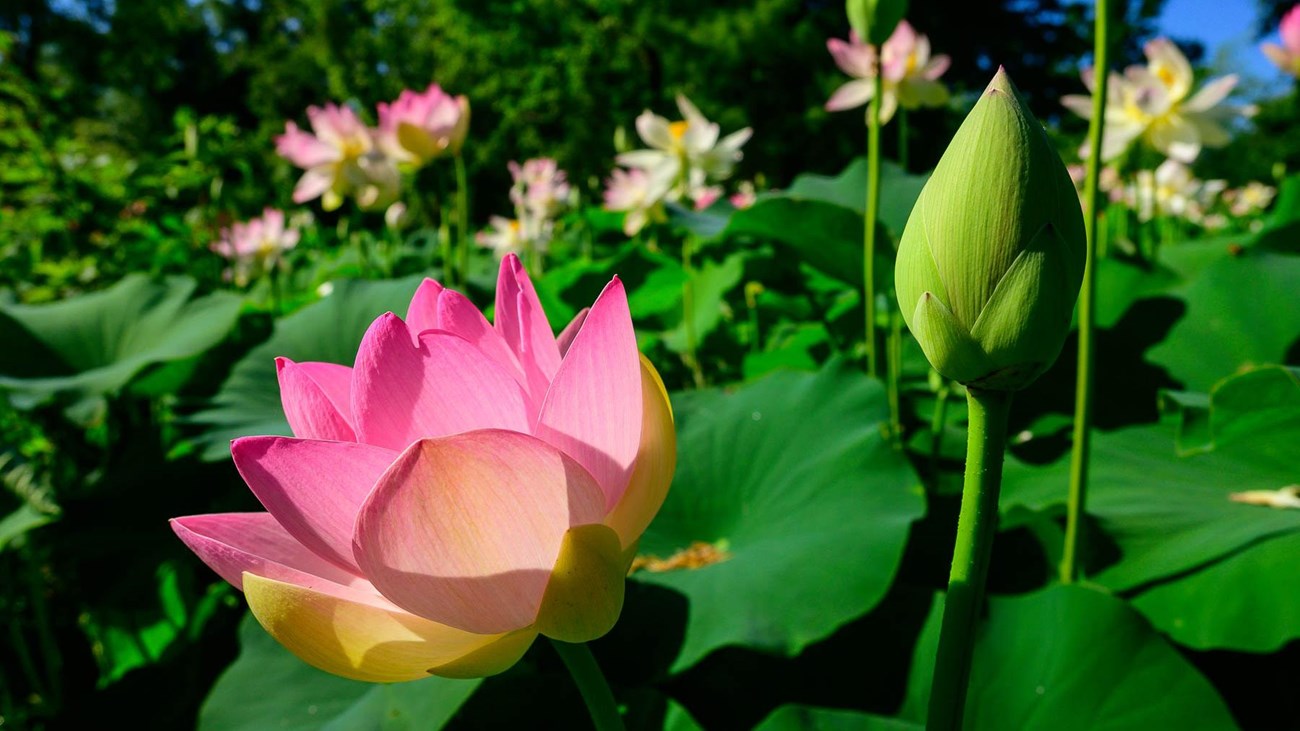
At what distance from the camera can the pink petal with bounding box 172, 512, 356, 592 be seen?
0.27 m

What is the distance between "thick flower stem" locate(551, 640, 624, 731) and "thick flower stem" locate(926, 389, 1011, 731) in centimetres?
10

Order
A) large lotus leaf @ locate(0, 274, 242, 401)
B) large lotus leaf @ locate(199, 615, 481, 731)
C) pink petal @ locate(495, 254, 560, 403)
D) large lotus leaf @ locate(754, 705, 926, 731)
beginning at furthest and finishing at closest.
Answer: large lotus leaf @ locate(0, 274, 242, 401), large lotus leaf @ locate(199, 615, 481, 731), large lotus leaf @ locate(754, 705, 926, 731), pink petal @ locate(495, 254, 560, 403)

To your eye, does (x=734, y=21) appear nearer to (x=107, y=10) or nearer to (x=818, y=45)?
(x=818, y=45)

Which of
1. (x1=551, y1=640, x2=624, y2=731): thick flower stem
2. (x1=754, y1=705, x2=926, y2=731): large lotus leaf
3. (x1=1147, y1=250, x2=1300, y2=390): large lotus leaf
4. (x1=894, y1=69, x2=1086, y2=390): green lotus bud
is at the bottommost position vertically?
(x1=754, y1=705, x2=926, y2=731): large lotus leaf

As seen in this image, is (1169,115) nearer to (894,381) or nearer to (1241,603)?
(894,381)

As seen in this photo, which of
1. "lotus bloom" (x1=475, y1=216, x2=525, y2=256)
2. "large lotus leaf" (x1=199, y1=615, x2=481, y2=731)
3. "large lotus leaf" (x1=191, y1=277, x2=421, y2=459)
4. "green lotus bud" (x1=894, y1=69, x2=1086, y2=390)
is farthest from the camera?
"lotus bloom" (x1=475, y1=216, x2=525, y2=256)

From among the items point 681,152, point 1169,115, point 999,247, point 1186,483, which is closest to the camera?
point 999,247

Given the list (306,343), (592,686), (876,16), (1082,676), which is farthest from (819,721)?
(306,343)

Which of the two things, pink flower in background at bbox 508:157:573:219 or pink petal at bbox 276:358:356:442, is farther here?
pink flower in background at bbox 508:157:573:219

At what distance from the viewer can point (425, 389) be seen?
0.93 feet

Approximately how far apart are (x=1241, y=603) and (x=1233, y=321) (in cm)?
46

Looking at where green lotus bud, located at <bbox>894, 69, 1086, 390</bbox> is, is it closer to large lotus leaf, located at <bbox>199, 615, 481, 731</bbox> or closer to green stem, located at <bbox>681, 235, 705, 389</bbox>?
large lotus leaf, located at <bbox>199, 615, 481, 731</bbox>

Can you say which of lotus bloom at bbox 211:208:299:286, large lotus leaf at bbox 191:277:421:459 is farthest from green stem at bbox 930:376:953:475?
lotus bloom at bbox 211:208:299:286

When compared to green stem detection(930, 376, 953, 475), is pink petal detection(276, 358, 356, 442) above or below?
above
